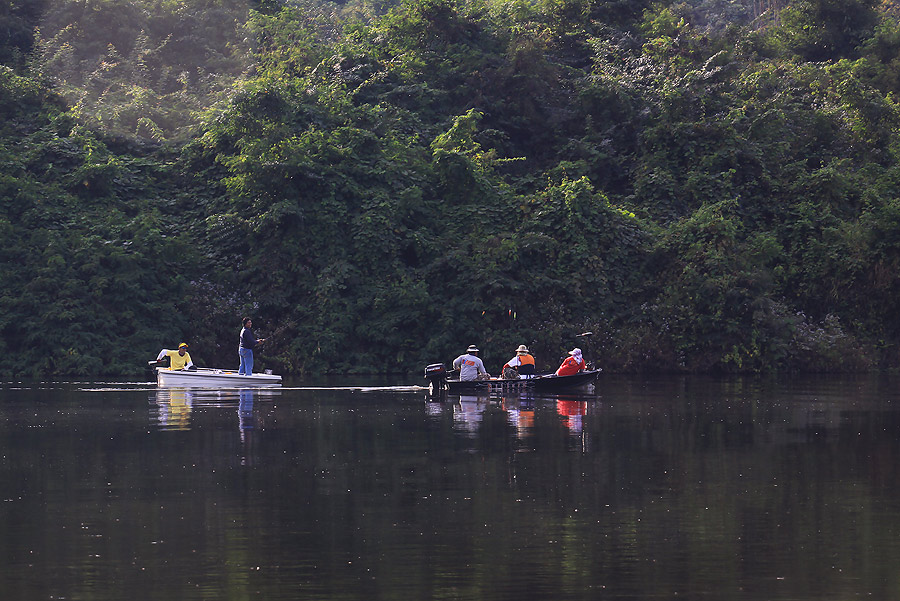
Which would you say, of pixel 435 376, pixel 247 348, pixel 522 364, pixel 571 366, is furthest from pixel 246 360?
pixel 571 366

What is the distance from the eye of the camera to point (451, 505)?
15.5 metres

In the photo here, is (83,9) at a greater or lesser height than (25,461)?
greater

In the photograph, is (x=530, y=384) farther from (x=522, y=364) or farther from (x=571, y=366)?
(x=571, y=366)

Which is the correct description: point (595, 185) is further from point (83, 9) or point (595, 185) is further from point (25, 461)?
point (25, 461)

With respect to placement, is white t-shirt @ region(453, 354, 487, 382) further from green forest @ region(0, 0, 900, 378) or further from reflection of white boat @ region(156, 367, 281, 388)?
green forest @ region(0, 0, 900, 378)

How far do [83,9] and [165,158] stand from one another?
13161mm

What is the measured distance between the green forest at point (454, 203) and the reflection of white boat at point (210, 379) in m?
5.78

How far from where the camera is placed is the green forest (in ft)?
143

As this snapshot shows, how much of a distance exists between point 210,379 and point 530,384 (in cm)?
958

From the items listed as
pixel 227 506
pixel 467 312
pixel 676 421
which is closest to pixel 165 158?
pixel 467 312

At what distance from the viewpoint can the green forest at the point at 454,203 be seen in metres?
43.5

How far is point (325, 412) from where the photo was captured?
2825 centimetres

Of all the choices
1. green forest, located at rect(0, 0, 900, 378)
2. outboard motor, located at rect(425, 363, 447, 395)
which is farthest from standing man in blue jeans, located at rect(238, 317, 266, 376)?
outboard motor, located at rect(425, 363, 447, 395)

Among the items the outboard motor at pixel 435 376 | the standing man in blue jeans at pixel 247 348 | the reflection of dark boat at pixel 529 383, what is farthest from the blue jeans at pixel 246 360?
the outboard motor at pixel 435 376
